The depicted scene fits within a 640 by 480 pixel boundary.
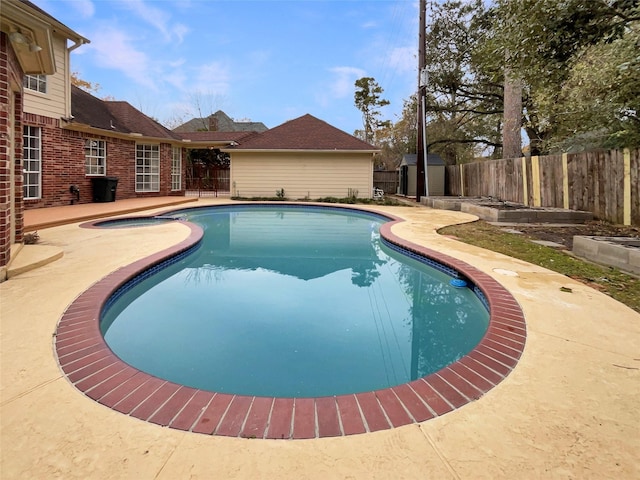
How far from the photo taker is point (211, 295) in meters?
4.84

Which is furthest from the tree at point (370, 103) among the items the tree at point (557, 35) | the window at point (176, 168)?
the tree at point (557, 35)

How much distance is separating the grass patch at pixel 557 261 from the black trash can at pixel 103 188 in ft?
36.1

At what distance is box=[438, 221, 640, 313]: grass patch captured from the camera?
423 cm

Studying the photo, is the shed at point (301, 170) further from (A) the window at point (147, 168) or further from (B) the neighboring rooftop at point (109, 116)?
(B) the neighboring rooftop at point (109, 116)

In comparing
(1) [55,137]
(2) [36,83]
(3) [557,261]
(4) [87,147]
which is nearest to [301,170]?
(4) [87,147]

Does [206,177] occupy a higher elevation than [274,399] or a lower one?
higher

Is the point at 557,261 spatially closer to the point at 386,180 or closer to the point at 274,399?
the point at 274,399

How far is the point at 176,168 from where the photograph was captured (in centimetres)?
1791

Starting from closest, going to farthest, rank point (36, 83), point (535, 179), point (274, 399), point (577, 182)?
point (274, 399) → point (577, 182) → point (36, 83) → point (535, 179)

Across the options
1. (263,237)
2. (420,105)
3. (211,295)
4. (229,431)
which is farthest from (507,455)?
(420,105)

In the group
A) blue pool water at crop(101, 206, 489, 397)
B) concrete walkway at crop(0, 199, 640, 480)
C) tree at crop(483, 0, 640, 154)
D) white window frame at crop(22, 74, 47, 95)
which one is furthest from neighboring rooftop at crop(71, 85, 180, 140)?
concrete walkway at crop(0, 199, 640, 480)

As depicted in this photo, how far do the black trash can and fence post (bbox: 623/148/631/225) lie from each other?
14.6 meters

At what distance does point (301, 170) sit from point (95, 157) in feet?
27.8

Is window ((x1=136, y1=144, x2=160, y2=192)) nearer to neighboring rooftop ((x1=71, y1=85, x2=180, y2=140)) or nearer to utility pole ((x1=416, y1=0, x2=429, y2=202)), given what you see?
neighboring rooftop ((x1=71, y1=85, x2=180, y2=140))
